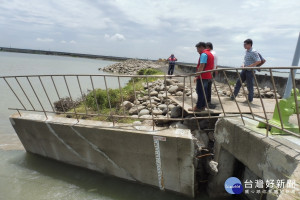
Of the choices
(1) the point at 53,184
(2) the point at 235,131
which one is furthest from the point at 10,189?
(2) the point at 235,131

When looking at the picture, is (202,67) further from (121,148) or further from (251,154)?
(121,148)

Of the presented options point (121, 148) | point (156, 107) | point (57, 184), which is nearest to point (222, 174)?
point (121, 148)

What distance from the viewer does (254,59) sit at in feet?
14.5

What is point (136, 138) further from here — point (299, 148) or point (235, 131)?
point (299, 148)

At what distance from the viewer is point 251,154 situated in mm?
2846

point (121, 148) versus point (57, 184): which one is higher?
point (121, 148)

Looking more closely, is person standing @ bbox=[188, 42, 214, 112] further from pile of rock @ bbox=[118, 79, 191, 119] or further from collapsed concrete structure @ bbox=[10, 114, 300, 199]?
pile of rock @ bbox=[118, 79, 191, 119]

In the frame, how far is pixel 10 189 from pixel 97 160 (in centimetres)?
177

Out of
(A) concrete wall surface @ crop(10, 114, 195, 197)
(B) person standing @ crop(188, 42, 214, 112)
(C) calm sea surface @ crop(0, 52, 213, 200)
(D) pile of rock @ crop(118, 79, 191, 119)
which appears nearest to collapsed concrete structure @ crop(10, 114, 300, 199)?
(A) concrete wall surface @ crop(10, 114, 195, 197)

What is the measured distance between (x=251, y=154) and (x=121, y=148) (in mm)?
2337

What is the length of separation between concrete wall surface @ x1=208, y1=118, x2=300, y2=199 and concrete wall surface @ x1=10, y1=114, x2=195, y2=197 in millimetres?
601

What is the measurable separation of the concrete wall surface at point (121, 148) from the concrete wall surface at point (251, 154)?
1.97 feet

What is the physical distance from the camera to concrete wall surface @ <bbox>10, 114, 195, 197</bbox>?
352 centimetres

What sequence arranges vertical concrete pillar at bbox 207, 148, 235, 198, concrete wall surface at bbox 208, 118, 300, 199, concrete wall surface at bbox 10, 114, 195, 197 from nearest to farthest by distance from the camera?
concrete wall surface at bbox 208, 118, 300, 199 < concrete wall surface at bbox 10, 114, 195, 197 < vertical concrete pillar at bbox 207, 148, 235, 198
